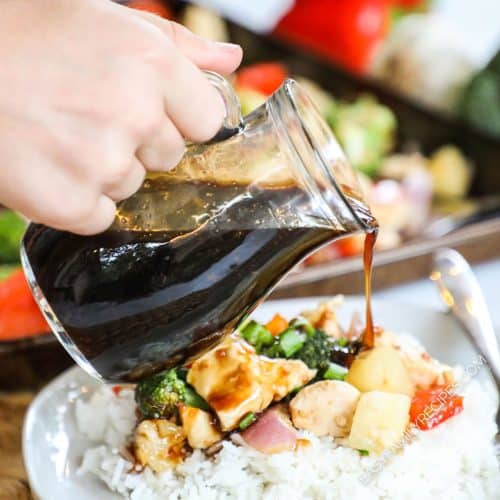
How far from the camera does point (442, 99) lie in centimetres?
295

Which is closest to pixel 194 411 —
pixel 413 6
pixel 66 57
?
pixel 66 57

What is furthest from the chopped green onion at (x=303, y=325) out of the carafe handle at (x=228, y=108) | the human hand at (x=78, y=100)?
the human hand at (x=78, y=100)

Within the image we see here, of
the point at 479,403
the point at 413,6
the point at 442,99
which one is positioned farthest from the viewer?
the point at 413,6

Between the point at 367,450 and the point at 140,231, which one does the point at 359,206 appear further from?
the point at 367,450

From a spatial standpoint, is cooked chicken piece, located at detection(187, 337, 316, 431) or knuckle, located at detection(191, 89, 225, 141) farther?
cooked chicken piece, located at detection(187, 337, 316, 431)

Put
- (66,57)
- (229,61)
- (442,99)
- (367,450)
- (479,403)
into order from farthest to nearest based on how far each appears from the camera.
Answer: (442,99) < (479,403) < (367,450) < (229,61) < (66,57)

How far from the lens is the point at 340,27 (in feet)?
11.1

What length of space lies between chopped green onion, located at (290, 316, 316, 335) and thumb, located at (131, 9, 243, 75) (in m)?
0.49

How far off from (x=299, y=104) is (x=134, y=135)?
0.30 meters

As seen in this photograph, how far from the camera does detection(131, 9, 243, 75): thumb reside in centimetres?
107

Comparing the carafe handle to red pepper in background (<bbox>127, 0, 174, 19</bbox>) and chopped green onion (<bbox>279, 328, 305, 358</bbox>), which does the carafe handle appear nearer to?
Result: chopped green onion (<bbox>279, 328, 305, 358</bbox>)

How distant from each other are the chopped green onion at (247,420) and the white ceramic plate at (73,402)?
22cm

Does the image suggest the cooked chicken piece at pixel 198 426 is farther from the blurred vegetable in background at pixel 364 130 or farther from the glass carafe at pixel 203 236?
the blurred vegetable in background at pixel 364 130

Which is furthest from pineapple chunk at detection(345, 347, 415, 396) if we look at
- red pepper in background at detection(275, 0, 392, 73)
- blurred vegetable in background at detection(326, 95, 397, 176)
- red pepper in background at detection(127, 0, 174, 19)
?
red pepper in background at detection(127, 0, 174, 19)
